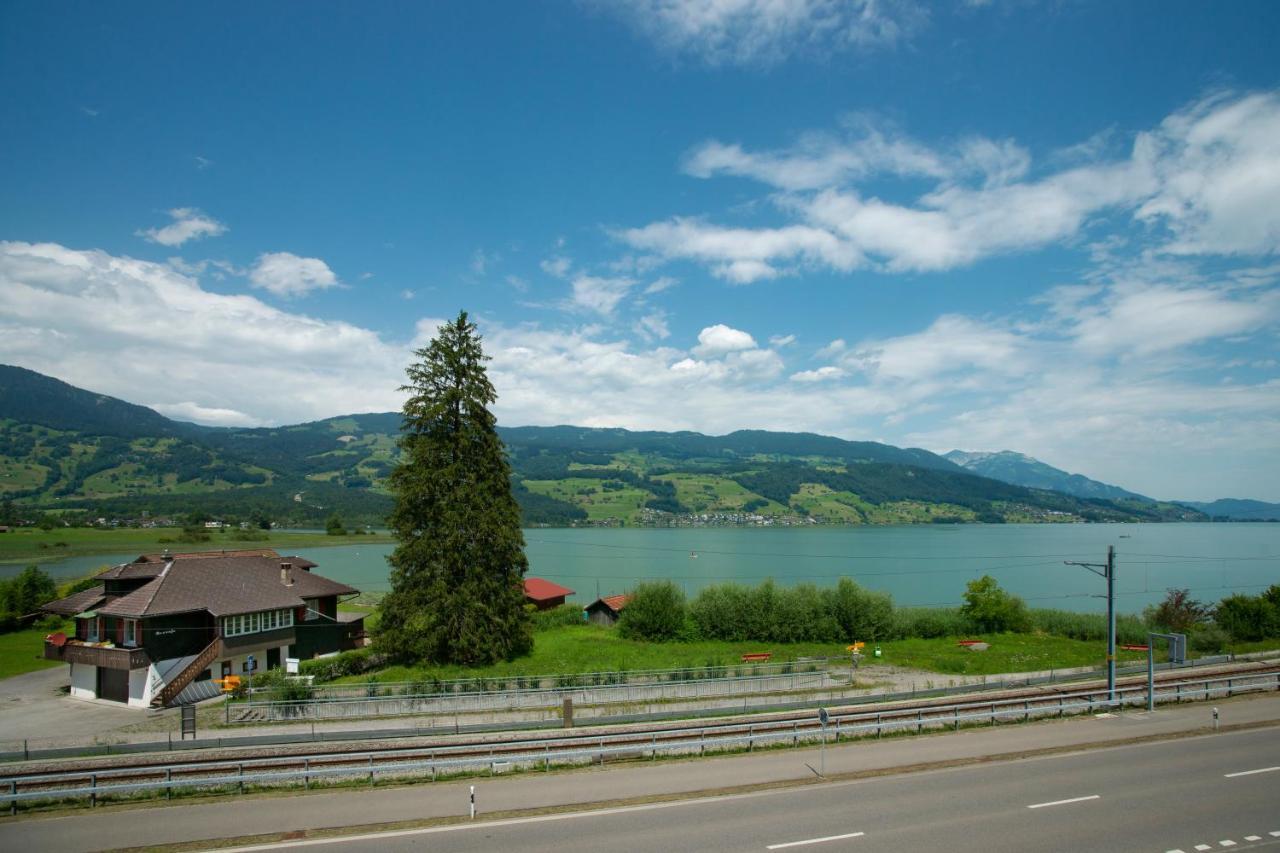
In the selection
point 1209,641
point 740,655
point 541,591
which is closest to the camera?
point 740,655

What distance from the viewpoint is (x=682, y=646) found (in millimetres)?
45156

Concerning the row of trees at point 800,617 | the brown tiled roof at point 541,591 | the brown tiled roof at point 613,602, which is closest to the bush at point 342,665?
the row of trees at point 800,617

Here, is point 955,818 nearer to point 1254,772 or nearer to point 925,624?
point 1254,772

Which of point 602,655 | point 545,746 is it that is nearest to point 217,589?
point 602,655

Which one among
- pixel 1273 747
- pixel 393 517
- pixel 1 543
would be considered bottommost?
pixel 1 543

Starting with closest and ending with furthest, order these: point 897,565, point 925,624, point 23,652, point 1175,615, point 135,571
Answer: point 135,571 < point 23,652 < point 925,624 < point 1175,615 < point 897,565

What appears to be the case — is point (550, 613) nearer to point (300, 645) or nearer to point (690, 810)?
point (300, 645)

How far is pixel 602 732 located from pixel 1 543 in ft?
556

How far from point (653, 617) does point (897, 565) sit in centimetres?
9661

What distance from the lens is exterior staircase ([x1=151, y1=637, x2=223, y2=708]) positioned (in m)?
31.6

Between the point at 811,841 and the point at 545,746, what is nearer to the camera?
the point at 811,841

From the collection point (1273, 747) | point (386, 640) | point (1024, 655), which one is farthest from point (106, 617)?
point (1024, 655)

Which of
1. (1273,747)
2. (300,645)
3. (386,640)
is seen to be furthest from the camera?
(300,645)

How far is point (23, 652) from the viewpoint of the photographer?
45.1 m
